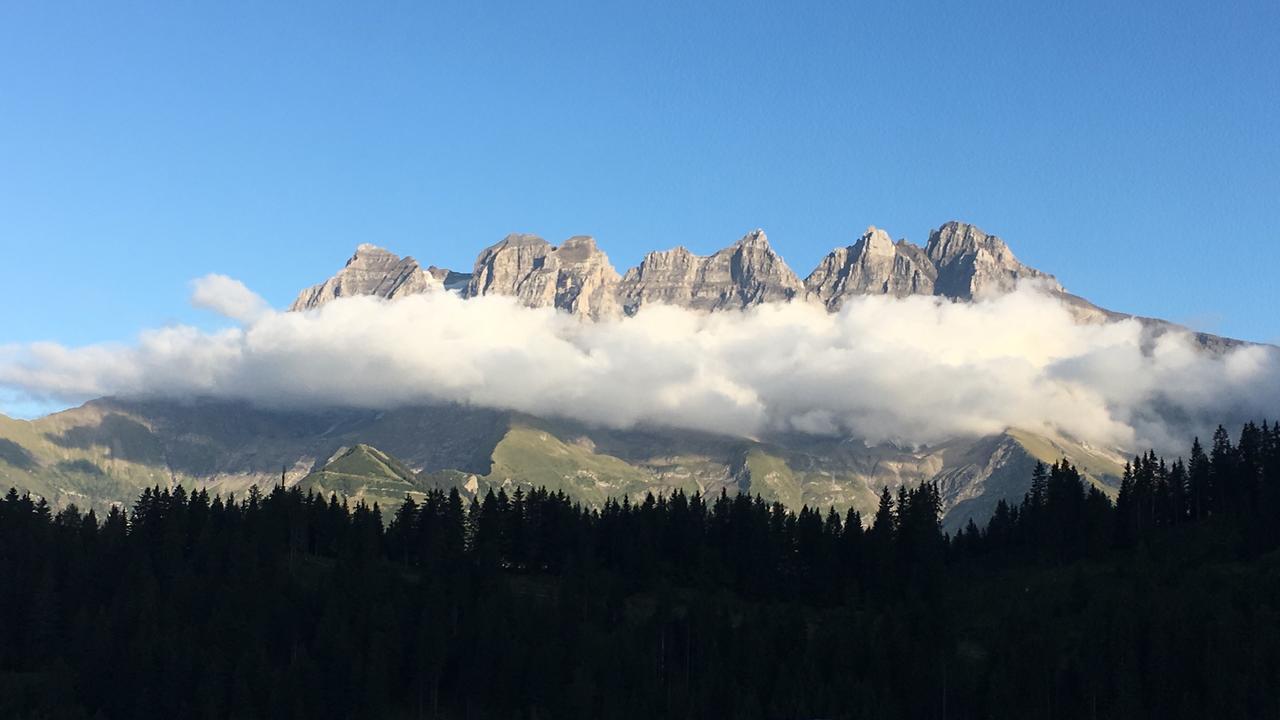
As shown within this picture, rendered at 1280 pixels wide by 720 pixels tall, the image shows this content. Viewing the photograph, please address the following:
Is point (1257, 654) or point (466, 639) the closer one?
point (1257, 654)

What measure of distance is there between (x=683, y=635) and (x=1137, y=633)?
61376mm

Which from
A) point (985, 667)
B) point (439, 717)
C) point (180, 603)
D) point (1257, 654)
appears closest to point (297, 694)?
point (439, 717)

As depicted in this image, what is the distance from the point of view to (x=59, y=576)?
194 m

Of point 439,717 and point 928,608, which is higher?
point 928,608

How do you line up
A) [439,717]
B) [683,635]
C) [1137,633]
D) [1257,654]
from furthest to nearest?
[683,635] < [439,717] < [1137,633] < [1257,654]

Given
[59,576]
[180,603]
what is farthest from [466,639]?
[59,576]

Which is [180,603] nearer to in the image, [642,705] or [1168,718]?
[642,705]


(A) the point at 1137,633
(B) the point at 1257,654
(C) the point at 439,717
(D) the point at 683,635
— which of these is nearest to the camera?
(B) the point at 1257,654

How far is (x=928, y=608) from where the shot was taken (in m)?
191

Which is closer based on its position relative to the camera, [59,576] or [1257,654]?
[1257,654]

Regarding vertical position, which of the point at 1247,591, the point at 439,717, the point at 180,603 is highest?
the point at 1247,591

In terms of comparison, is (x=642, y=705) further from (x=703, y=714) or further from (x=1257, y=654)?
(x=1257, y=654)

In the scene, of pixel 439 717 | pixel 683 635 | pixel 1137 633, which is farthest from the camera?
pixel 683 635

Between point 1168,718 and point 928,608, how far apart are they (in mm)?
41940
